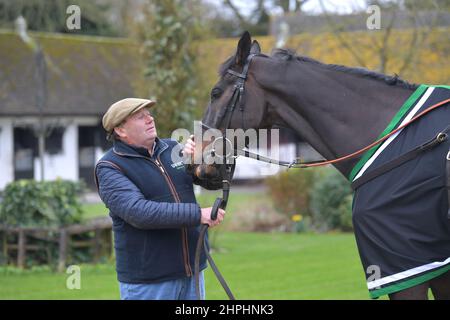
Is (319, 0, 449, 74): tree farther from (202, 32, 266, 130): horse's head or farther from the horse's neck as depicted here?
(202, 32, 266, 130): horse's head

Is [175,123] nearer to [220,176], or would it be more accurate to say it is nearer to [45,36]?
[220,176]

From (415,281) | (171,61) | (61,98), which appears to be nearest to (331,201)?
(171,61)

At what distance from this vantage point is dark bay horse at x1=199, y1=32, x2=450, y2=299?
3.27m

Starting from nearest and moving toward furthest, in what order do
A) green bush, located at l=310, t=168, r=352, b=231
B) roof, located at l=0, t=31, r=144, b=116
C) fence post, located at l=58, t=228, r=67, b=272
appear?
fence post, located at l=58, t=228, r=67, b=272 < green bush, located at l=310, t=168, r=352, b=231 < roof, located at l=0, t=31, r=144, b=116

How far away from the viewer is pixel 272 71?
12.2 feet

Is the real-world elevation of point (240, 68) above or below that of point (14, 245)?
above

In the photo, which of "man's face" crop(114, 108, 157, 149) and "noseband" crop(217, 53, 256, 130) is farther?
"man's face" crop(114, 108, 157, 149)

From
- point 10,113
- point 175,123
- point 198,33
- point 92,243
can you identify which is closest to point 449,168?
point 92,243

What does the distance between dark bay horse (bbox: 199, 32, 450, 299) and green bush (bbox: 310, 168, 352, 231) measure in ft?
32.6

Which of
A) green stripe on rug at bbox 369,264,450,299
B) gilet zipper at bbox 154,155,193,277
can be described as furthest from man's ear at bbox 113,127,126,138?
green stripe on rug at bbox 369,264,450,299

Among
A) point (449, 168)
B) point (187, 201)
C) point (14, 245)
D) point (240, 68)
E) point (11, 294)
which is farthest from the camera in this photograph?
point (14, 245)

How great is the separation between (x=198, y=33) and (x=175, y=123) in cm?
177

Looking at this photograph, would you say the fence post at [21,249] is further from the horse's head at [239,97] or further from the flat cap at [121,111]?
the horse's head at [239,97]

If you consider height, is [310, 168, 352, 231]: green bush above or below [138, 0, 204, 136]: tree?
below
